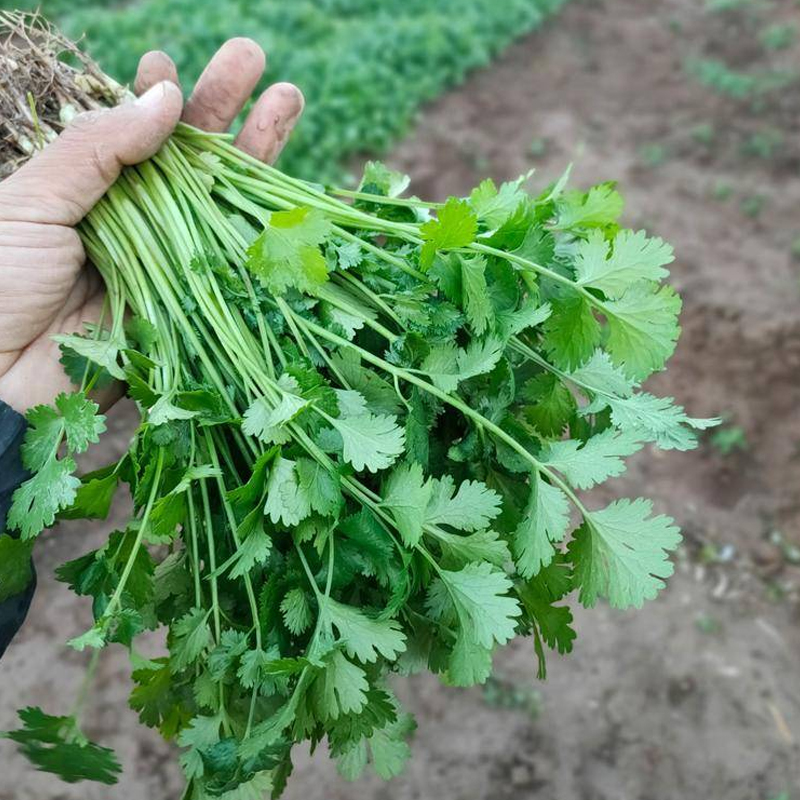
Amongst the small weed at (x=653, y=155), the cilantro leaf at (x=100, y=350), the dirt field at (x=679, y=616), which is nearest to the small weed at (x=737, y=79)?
the dirt field at (x=679, y=616)

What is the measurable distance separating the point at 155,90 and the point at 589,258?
108 centimetres

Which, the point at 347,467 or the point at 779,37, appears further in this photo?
the point at 779,37

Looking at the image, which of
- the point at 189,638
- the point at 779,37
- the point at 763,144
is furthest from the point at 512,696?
the point at 779,37

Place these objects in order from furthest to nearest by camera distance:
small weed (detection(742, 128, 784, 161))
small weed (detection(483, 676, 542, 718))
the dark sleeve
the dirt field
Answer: small weed (detection(742, 128, 784, 161)) → small weed (detection(483, 676, 542, 718)) → the dirt field → the dark sleeve

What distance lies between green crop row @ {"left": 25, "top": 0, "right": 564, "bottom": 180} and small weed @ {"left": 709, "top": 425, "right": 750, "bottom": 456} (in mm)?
2746

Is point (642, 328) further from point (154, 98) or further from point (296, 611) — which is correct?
point (154, 98)

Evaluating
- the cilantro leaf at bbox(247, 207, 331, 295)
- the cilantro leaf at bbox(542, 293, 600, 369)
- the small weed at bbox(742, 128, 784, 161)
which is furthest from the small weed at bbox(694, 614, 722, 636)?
the small weed at bbox(742, 128, 784, 161)

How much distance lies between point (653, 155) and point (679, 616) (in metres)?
3.24

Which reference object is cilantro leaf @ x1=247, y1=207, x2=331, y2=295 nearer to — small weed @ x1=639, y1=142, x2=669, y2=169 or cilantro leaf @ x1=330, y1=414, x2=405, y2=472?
cilantro leaf @ x1=330, y1=414, x2=405, y2=472

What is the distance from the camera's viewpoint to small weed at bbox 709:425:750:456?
12.0 ft

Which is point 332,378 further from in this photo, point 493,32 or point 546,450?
point 493,32

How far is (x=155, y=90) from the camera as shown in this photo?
1.85 m

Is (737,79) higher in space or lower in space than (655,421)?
lower

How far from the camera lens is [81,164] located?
1731 mm
